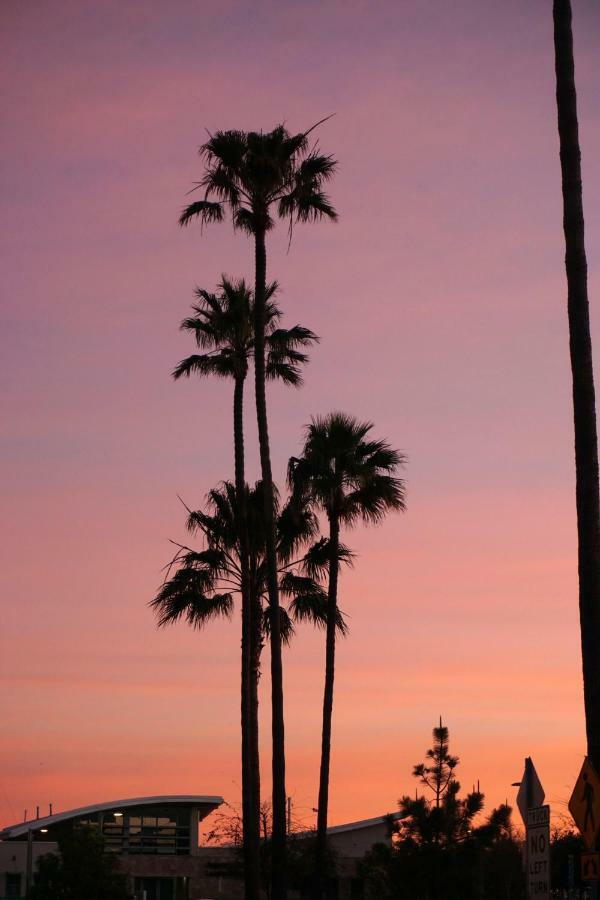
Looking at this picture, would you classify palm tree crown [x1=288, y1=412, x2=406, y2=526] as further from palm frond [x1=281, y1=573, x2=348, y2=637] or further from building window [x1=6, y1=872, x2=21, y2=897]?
building window [x1=6, y1=872, x2=21, y2=897]

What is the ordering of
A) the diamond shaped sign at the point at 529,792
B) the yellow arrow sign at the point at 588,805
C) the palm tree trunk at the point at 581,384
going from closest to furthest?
the yellow arrow sign at the point at 588,805 → the palm tree trunk at the point at 581,384 → the diamond shaped sign at the point at 529,792

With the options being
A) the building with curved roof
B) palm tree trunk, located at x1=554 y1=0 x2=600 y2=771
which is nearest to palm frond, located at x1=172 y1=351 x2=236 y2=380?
palm tree trunk, located at x1=554 y1=0 x2=600 y2=771

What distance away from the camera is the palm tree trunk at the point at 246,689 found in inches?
1423

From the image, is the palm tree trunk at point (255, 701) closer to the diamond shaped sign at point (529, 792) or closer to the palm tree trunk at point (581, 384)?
the diamond shaped sign at point (529, 792)

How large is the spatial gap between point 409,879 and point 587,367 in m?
31.8

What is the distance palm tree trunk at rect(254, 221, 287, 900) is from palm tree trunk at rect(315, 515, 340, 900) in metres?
4.95

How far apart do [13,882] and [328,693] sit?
56.4 meters

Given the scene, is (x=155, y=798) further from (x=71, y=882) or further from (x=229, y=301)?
(x=229, y=301)

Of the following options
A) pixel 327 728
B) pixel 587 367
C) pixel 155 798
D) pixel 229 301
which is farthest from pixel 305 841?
pixel 587 367

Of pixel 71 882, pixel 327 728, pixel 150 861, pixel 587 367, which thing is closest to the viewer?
pixel 587 367

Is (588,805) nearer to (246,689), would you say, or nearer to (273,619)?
(273,619)

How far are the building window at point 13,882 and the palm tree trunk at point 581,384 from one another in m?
79.6

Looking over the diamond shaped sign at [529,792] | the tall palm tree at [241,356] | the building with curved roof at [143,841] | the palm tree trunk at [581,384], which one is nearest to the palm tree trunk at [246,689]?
the tall palm tree at [241,356]

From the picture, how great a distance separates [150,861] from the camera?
8631cm
